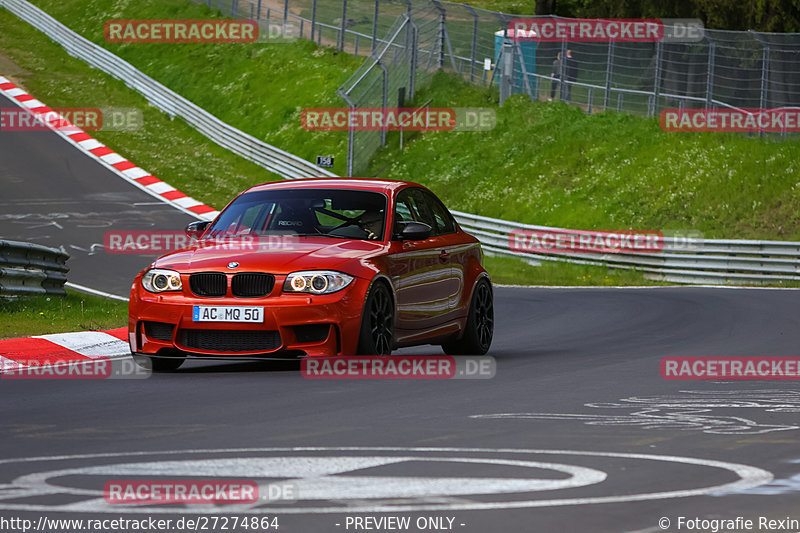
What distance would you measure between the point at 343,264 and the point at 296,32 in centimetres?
4168

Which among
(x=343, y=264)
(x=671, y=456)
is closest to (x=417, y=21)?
(x=343, y=264)

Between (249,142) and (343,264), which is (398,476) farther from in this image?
(249,142)

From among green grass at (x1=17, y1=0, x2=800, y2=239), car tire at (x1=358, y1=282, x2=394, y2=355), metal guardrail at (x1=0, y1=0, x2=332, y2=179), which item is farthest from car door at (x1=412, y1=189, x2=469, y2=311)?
metal guardrail at (x1=0, y1=0, x2=332, y2=179)

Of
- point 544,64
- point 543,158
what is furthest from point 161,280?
point 544,64

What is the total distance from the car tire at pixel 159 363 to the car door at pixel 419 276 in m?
1.79

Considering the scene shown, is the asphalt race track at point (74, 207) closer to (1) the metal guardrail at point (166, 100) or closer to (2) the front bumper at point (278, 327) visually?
(1) the metal guardrail at point (166, 100)

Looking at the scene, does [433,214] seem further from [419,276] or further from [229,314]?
[229,314]

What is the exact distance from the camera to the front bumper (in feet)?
34.3

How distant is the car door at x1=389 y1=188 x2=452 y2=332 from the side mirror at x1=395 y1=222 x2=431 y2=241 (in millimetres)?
75

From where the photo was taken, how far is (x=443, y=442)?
7.36 m

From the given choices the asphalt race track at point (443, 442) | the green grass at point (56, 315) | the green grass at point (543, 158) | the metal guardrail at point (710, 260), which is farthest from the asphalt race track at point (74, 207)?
the asphalt race track at point (443, 442)

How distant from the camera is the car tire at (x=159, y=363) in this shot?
11.2 meters

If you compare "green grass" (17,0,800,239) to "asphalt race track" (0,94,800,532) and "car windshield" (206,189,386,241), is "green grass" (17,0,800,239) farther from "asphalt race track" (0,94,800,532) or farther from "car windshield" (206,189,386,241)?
"car windshield" (206,189,386,241)

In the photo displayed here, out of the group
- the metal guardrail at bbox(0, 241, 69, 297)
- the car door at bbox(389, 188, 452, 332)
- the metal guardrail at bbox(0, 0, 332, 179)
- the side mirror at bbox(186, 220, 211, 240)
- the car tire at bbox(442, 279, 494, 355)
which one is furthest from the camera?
the metal guardrail at bbox(0, 0, 332, 179)
